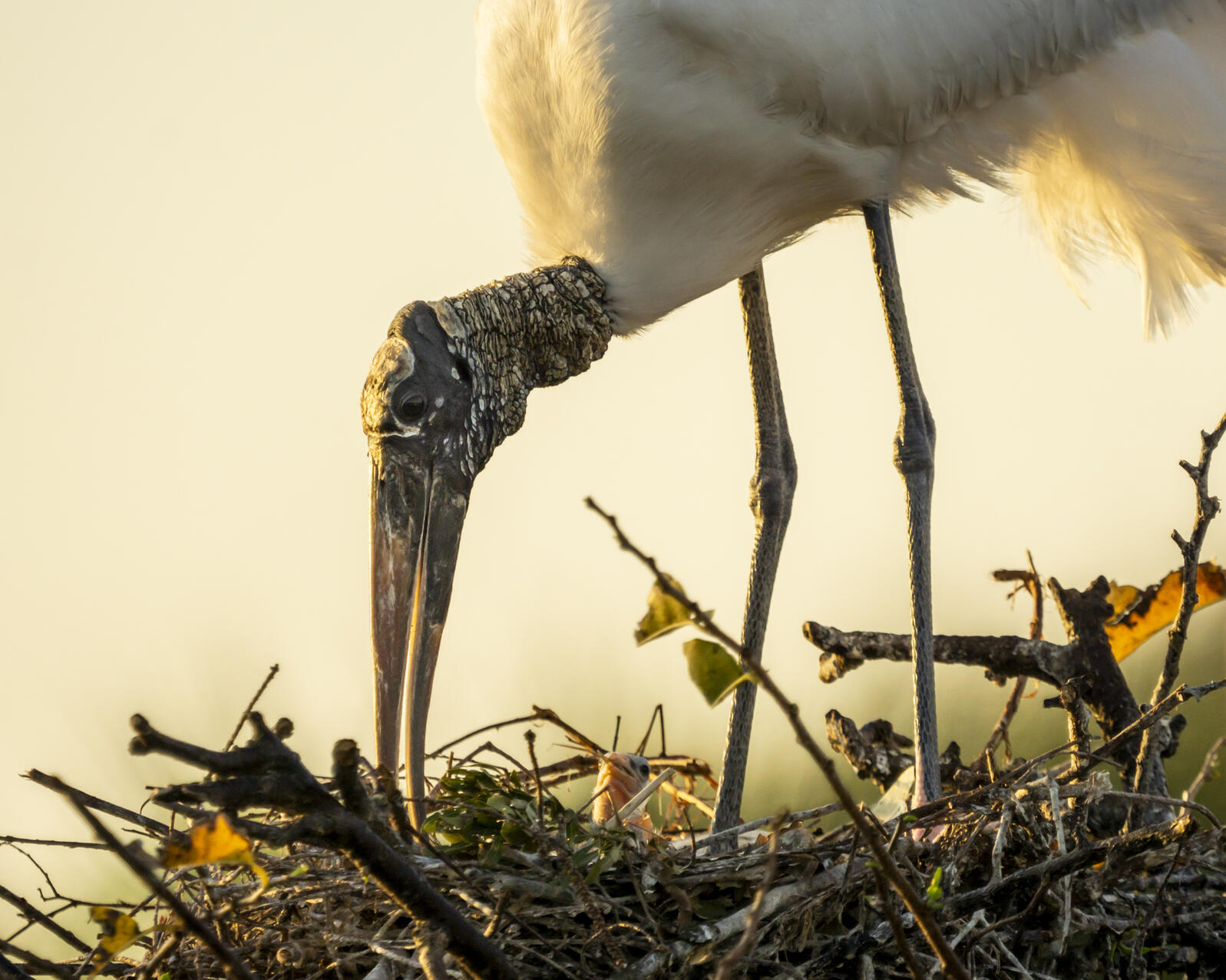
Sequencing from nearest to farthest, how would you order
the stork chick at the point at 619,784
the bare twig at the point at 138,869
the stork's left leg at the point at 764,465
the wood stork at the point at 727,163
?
1. the bare twig at the point at 138,869
2. the stork chick at the point at 619,784
3. the wood stork at the point at 727,163
4. the stork's left leg at the point at 764,465

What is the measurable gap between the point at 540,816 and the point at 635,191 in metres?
1.10

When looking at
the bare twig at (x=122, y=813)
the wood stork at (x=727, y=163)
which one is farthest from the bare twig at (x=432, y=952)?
the wood stork at (x=727, y=163)

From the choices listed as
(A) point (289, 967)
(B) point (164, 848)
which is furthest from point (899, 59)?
(B) point (164, 848)

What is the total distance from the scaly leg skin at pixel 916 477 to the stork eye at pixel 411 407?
84 cm

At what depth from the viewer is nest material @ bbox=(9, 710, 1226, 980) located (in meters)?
1.39

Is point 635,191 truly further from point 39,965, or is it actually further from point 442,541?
point 39,965

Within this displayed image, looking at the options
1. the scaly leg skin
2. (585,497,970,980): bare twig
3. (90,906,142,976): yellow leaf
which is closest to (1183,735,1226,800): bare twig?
the scaly leg skin

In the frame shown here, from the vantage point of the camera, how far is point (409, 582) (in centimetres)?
202

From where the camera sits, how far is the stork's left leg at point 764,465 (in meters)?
2.51

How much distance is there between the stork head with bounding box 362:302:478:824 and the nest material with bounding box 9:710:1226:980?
11.5 inches

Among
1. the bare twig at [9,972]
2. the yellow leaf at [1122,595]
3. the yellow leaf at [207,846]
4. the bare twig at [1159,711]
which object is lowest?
the bare twig at [1159,711]

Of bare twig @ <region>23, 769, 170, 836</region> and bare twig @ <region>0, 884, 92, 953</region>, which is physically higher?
bare twig @ <region>23, 769, 170, 836</region>

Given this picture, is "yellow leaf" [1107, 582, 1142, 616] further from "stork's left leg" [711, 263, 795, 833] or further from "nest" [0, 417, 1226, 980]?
"stork's left leg" [711, 263, 795, 833]

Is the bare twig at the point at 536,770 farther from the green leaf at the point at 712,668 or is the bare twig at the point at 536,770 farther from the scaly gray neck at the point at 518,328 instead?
the scaly gray neck at the point at 518,328
